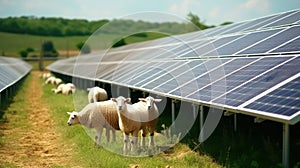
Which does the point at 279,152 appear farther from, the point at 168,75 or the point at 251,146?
the point at 168,75

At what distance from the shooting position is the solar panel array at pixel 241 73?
8.85 metres

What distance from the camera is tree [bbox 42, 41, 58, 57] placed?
413 ft

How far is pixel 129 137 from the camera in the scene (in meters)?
12.6

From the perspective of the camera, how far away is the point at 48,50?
129750 mm

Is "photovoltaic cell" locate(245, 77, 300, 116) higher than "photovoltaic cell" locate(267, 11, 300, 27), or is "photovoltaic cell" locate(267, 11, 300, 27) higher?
"photovoltaic cell" locate(267, 11, 300, 27)

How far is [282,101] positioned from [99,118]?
22.0 ft

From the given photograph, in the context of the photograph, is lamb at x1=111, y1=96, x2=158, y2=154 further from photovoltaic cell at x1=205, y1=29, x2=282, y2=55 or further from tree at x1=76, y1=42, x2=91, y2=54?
tree at x1=76, y1=42, x2=91, y2=54

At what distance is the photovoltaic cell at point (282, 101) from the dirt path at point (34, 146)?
5808 mm

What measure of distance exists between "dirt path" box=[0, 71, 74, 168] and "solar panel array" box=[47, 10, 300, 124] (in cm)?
397

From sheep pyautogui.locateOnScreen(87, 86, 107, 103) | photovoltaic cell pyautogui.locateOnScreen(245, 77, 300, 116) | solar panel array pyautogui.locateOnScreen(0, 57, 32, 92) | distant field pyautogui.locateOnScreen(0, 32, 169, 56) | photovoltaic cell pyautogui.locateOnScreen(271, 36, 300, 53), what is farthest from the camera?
distant field pyautogui.locateOnScreen(0, 32, 169, 56)

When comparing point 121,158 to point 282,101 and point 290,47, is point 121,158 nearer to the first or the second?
point 282,101

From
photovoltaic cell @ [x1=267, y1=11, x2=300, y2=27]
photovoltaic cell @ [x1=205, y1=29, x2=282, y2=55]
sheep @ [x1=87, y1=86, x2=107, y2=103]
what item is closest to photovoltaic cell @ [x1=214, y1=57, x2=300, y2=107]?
photovoltaic cell @ [x1=205, y1=29, x2=282, y2=55]

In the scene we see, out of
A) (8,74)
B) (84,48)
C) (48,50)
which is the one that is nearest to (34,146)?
(8,74)

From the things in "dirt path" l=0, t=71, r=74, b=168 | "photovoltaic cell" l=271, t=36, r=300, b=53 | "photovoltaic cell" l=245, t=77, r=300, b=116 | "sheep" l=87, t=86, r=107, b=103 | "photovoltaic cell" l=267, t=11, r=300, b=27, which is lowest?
"dirt path" l=0, t=71, r=74, b=168
